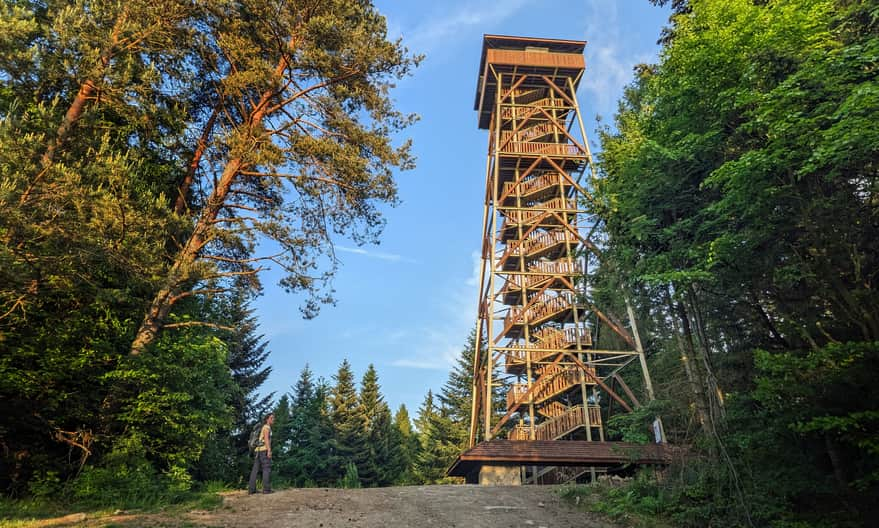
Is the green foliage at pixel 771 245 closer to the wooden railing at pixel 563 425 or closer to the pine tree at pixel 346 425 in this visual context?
the wooden railing at pixel 563 425

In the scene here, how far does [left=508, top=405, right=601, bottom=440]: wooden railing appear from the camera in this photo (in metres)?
17.2

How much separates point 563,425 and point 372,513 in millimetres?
11690

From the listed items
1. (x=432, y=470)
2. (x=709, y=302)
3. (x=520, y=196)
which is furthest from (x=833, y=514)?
(x=432, y=470)

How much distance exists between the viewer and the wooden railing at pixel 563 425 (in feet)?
56.3

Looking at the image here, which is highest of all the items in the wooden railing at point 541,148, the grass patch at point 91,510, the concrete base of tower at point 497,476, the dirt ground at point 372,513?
the wooden railing at point 541,148

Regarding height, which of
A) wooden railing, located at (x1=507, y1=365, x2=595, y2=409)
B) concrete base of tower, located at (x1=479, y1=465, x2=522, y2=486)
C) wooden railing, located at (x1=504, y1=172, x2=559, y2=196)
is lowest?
concrete base of tower, located at (x1=479, y1=465, x2=522, y2=486)

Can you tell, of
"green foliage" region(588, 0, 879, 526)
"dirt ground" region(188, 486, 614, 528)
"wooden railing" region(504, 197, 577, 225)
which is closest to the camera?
"green foliage" region(588, 0, 879, 526)

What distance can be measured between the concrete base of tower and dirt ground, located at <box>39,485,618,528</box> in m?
5.09

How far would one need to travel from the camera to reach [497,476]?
14.5m

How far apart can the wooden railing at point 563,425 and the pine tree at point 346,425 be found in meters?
14.7

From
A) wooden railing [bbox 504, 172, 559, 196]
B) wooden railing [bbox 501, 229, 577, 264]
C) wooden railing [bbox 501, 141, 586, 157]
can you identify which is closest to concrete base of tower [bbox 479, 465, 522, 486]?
wooden railing [bbox 501, 229, 577, 264]

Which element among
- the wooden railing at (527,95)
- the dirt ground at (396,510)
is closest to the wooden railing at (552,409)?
the dirt ground at (396,510)

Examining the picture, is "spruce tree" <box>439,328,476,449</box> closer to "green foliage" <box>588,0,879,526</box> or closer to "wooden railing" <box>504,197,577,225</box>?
"wooden railing" <box>504,197,577,225</box>

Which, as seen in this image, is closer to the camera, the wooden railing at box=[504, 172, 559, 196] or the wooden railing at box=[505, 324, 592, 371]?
the wooden railing at box=[505, 324, 592, 371]
